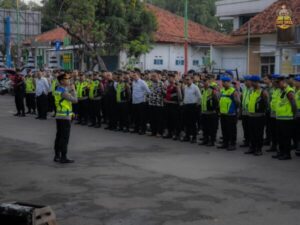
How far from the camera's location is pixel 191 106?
14250 millimetres

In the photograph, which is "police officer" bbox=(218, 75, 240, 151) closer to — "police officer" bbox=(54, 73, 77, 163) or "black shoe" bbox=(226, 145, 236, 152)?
"black shoe" bbox=(226, 145, 236, 152)

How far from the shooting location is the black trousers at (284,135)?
37.8 feet

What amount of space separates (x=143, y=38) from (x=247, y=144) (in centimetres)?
1795

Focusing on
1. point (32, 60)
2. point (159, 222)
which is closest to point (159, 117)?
point (159, 222)

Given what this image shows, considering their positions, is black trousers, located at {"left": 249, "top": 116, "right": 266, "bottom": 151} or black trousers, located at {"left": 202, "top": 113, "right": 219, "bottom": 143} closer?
black trousers, located at {"left": 249, "top": 116, "right": 266, "bottom": 151}

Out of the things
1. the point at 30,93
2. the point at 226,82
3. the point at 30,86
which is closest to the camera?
the point at 226,82

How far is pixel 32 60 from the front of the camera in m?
45.2

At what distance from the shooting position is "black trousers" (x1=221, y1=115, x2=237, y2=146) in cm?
1290

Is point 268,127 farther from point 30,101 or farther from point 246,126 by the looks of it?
point 30,101

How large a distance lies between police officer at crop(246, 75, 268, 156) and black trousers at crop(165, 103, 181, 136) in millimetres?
2781

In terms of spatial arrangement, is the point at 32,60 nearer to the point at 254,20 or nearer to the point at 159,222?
the point at 254,20

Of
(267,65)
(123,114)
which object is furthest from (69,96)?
A: (267,65)

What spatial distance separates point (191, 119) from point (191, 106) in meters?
0.34

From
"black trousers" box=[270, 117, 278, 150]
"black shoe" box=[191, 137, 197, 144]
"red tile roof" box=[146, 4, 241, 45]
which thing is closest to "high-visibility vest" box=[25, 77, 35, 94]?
"black shoe" box=[191, 137, 197, 144]
